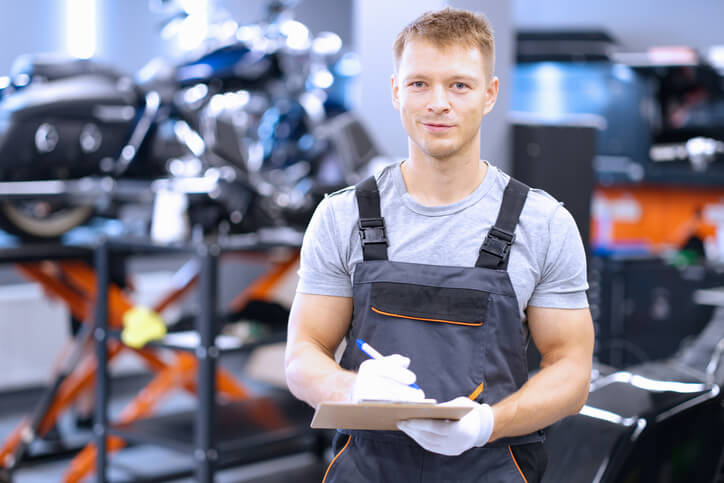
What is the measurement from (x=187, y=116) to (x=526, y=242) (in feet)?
9.70

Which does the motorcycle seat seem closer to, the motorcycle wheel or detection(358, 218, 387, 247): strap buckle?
the motorcycle wheel

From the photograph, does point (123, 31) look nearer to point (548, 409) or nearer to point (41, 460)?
point (41, 460)

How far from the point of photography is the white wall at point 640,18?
7.05m

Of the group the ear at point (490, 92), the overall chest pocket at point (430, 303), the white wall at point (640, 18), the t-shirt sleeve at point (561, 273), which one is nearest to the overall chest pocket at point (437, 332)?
the overall chest pocket at point (430, 303)

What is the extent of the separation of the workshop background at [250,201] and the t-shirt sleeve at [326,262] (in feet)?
2.65

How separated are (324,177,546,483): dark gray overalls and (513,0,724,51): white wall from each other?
6487 millimetres

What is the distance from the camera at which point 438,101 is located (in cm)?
133

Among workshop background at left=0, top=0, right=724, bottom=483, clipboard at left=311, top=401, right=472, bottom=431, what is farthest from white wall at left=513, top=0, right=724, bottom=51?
clipboard at left=311, top=401, right=472, bottom=431

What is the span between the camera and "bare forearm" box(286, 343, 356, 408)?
4.34ft

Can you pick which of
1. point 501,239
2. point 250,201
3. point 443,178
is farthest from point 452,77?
point 250,201

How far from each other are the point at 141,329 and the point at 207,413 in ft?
1.65

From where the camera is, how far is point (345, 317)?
1460mm

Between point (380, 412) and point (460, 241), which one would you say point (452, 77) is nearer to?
point (460, 241)

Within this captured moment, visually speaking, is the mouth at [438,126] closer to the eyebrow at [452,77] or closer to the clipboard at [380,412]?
the eyebrow at [452,77]
